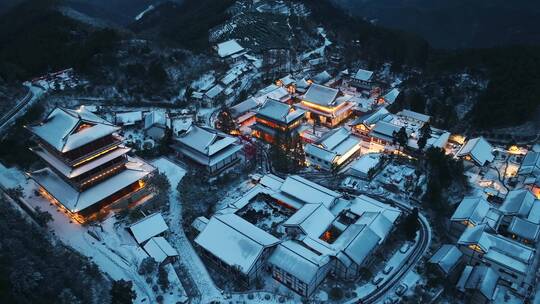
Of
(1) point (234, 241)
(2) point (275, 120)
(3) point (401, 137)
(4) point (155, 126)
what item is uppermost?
(3) point (401, 137)

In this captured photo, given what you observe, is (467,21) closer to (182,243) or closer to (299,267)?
(299,267)

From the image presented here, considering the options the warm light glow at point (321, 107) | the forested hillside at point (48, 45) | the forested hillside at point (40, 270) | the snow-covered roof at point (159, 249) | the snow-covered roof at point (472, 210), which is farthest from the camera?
the forested hillside at point (48, 45)

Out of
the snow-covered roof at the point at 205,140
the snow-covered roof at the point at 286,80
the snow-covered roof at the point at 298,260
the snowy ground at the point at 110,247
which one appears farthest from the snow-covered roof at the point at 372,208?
the snow-covered roof at the point at 286,80

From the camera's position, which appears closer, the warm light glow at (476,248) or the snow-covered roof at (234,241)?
the snow-covered roof at (234,241)

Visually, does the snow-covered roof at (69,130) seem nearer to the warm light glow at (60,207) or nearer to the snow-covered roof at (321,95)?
the warm light glow at (60,207)

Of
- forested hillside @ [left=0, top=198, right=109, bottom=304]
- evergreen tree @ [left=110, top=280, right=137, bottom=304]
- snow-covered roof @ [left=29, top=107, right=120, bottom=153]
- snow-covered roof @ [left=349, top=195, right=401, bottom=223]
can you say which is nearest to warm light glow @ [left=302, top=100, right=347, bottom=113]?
snow-covered roof @ [left=349, top=195, right=401, bottom=223]

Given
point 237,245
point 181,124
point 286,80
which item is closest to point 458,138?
point 286,80

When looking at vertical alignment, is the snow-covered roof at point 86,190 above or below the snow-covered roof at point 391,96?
below

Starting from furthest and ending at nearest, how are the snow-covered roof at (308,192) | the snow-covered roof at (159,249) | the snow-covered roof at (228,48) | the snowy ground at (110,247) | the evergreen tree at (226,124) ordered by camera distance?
the snow-covered roof at (228,48) < the evergreen tree at (226,124) < the snow-covered roof at (308,192) < the snow-covered roof at (159,249) < the snowy ground at (110,247)
